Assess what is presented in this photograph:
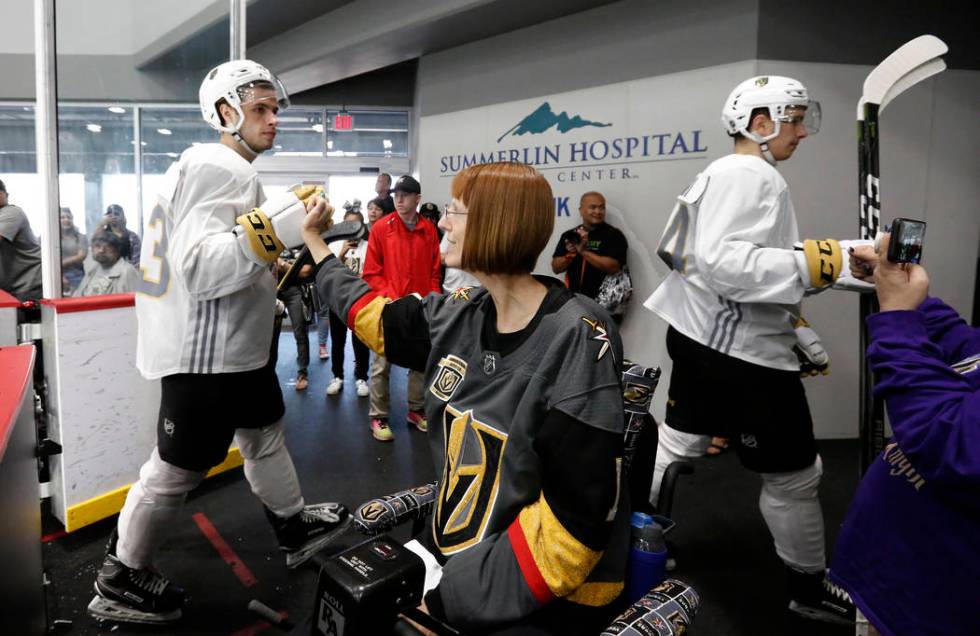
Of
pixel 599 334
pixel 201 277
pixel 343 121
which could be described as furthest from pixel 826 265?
pixel 343 121

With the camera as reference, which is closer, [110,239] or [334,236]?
[334,236]

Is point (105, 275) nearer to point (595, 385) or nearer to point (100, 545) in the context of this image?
point (100, 545)

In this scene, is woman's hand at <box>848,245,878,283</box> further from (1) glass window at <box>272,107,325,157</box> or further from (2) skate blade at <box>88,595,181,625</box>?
(1) glass window at <box>272,107,325,157</box>

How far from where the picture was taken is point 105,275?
3.21 meters

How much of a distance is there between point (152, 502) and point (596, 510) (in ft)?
5.34

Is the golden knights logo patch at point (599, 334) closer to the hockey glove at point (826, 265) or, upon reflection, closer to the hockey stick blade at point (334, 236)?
the hockey stick blade at point (334, 236)

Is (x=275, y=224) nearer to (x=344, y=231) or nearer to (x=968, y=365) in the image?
(x=344, y=231)

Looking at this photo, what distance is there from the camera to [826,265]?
1845 mm

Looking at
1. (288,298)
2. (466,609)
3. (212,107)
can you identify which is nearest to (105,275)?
(212,107)

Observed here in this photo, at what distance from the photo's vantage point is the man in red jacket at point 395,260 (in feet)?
13.2

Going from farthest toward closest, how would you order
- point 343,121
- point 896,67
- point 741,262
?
point 343,121 < point 741,262 < point 896,67

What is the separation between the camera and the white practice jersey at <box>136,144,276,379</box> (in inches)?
74.3

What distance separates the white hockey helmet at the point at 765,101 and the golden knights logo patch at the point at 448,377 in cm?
152

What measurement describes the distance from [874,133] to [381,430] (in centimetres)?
320
